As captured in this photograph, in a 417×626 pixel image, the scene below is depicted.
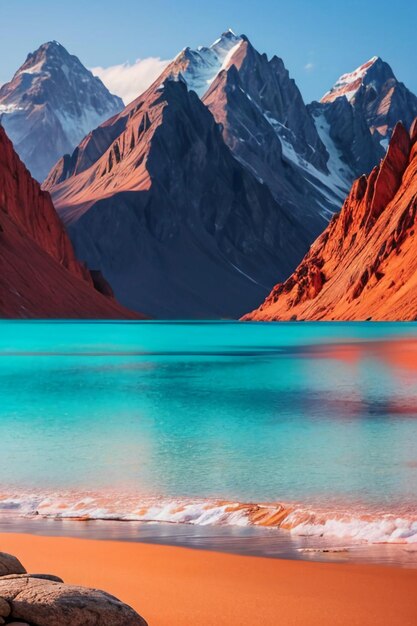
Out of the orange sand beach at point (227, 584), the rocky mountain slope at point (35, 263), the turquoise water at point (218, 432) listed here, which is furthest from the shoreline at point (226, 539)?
the rocky mountain slope at point (35, 263)

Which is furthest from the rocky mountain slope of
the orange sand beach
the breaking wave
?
the orange sand beach

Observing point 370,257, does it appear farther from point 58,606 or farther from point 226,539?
point 58,606

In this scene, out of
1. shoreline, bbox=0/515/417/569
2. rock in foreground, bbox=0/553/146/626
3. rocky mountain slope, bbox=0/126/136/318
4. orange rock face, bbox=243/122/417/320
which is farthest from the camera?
orange rock face, bbox=243/122/417/320

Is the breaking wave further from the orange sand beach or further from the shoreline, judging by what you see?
the orange sand beach

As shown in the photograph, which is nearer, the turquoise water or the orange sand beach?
the orange sand beach

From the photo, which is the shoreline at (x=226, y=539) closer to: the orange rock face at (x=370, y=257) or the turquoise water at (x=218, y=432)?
the turquoise water at (x=218, y=432)

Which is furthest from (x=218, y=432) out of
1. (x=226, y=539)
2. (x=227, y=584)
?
(x=227, y=584)
